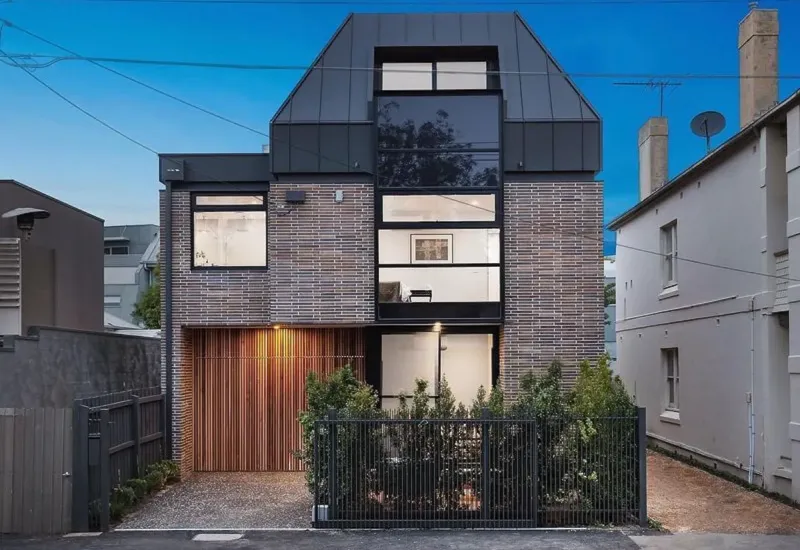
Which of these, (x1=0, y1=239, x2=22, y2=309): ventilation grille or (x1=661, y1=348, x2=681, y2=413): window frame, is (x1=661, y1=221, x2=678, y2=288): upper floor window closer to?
(x1=661, y1=348, x2=681, y2=413): window frame

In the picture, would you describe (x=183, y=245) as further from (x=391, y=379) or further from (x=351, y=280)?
(x=391, y=379)

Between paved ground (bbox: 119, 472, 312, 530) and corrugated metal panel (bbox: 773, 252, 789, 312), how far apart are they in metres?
8.18

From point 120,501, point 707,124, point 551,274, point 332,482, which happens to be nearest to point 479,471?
point 332,482

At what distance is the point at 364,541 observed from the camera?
401 inches

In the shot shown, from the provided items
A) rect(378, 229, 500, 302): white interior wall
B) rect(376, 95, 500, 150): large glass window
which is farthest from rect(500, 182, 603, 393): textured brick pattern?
rect(376, 95, 500, 150): large glass window

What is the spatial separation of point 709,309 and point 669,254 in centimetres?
298

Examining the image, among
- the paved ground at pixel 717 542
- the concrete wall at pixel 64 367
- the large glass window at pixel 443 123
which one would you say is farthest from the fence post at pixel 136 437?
the paved ground at pixel 717 542

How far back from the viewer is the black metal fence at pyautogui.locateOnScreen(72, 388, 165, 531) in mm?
10570

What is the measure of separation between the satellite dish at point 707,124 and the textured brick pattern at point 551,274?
226 inches

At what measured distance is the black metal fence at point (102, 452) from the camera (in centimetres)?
1057

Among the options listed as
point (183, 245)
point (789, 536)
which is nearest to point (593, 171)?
point (789, 536)

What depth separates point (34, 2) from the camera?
18344 millimetres

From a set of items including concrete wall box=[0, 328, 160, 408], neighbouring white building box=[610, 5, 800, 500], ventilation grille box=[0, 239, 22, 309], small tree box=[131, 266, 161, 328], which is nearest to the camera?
concrete wall box=[0, 328, 160, 408]

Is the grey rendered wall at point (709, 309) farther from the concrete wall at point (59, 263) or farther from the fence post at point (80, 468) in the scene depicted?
the concrete wall at point (59, 263)
